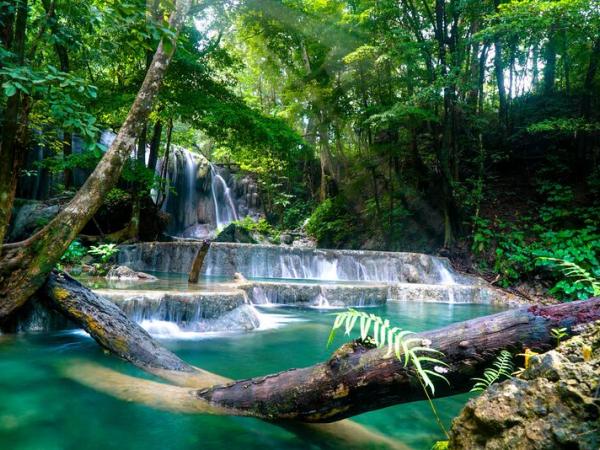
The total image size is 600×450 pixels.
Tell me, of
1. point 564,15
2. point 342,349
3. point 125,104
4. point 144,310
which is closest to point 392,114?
point 564,15

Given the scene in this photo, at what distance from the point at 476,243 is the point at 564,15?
6.40 m

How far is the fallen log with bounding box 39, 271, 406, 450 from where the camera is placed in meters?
2.62

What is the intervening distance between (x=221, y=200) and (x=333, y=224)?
26.0ft

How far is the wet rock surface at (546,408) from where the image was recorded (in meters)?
1.32

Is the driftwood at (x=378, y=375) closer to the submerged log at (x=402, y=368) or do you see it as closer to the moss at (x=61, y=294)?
the submerged log at (x=402, y=368)

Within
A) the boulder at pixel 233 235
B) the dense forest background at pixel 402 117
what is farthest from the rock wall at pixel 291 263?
the boulder at pixel 233 235

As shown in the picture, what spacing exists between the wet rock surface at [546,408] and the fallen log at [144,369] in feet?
3.88

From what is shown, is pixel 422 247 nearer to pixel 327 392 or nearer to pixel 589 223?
pixel 589 223

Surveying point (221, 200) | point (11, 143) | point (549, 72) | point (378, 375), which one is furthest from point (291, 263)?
point (549, 72)

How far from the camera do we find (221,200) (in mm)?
22609

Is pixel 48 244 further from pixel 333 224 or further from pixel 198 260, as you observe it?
pixel 333 224

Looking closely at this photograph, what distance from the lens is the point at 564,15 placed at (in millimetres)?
9547

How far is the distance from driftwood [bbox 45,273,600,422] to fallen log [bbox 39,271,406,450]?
15cm

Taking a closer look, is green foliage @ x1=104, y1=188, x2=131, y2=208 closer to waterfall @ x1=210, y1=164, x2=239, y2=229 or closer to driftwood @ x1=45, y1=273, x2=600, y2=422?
waterfall @ x1=210, y1=164, x2=239, y2=229
